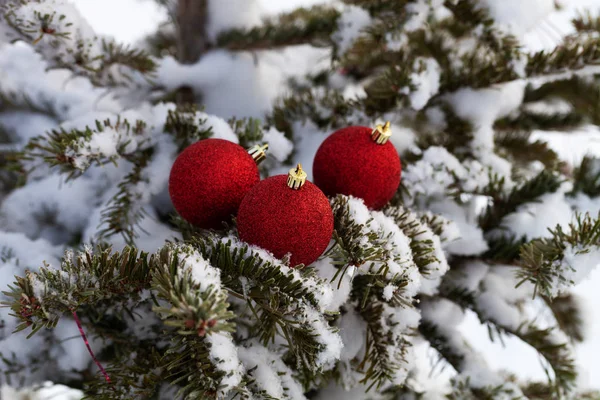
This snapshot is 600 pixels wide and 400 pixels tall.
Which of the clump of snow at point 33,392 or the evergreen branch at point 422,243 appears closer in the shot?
the evergreen branch at point 422,243

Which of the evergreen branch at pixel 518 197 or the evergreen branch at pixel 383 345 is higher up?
the evergreen branch at pixel 518 197

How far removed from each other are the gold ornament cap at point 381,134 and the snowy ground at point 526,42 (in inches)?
11.7

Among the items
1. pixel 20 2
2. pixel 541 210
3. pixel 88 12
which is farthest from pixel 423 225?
pixel 88 12

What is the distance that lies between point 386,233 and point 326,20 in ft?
1.45

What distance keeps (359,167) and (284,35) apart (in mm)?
390

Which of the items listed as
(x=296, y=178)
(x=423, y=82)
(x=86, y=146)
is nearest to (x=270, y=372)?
(x=296, y=178)

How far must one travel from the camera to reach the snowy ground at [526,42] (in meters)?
0.67

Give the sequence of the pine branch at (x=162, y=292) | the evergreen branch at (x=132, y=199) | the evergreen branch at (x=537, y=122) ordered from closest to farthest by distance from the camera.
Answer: the pine branch at (x=162, y=292) < the evergreen branch at (x=132, y=199) < the evergreen branch at (x=537, y=122)

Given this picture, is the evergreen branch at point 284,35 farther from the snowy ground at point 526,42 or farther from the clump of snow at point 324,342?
the clump of snow at point 324,342

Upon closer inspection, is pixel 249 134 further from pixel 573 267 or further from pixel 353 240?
pixel 573 267

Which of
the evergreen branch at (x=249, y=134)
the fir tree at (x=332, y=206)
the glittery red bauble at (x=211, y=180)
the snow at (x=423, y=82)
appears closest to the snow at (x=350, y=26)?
the fir tree at (x=332, y=206)

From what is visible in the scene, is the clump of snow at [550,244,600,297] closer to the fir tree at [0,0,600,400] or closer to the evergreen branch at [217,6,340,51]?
the fir tree at [0,0,600,400]

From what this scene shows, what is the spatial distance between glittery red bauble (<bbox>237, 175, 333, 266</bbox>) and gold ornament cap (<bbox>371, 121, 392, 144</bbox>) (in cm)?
11

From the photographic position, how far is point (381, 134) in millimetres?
445
